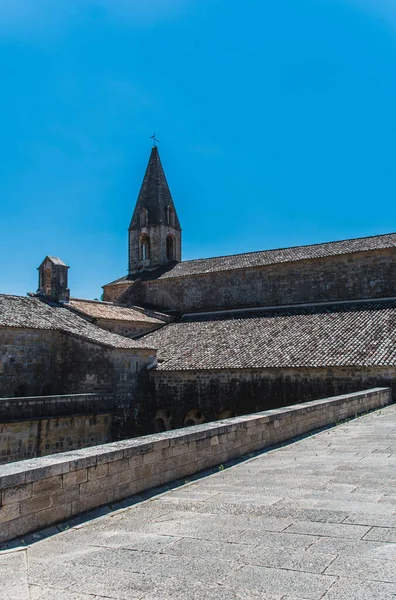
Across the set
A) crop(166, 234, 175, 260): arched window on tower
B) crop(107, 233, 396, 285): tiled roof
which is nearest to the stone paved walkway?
crop(107, 233, 396, 285): tiled roof

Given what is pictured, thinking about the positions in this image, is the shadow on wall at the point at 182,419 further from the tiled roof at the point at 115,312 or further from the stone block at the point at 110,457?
the stone block at the point at 110,457

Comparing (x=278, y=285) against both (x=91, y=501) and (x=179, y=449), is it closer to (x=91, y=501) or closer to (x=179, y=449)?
(x=179, y=449)

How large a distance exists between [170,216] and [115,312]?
10.4m

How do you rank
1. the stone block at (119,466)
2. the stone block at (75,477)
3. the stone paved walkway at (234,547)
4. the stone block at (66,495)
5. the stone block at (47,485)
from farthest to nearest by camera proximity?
the stone block at (119,466) < the stone block at (75,477) < the stone block at (66,495) < the stone block at (47,485) < the stone paved walkway at (234,547)

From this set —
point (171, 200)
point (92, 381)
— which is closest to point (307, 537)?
point (92, 381)

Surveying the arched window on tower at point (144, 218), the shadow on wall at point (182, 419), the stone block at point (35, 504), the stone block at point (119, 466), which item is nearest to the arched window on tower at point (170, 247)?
the arched window on tower at point (144, 218)

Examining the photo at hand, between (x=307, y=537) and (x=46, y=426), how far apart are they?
523 inches

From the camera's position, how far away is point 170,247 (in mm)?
34438

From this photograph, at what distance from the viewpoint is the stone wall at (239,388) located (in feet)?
56.6

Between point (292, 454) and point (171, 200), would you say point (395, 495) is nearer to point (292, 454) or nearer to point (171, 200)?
point (292, 454)

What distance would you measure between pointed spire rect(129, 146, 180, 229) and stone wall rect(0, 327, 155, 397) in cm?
1505

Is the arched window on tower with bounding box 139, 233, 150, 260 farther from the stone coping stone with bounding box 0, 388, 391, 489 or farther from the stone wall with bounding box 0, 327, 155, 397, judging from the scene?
the stone coping stone with bounding box 0, 388, 391, 489

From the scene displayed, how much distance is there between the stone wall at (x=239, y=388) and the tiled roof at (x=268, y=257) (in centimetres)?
928

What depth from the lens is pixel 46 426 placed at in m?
15.9
